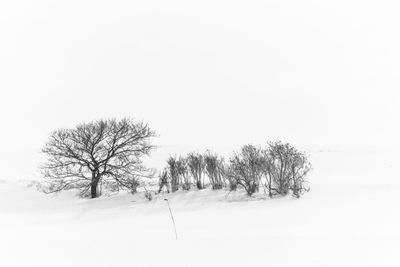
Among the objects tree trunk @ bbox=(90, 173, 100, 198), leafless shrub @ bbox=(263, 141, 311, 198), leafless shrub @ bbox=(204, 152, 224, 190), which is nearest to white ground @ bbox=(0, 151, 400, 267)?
leafless shrub @ bbox=(263, 141, 311, 198)

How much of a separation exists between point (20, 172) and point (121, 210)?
22307 millimetres

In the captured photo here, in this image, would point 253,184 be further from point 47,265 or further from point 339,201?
point 47,265

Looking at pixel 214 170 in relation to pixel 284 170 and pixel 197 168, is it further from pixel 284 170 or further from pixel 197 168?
pixel 284 170

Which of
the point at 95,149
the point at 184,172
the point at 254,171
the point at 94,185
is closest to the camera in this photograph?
the point at 254,171

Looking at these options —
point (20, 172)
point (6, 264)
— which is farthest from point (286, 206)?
point (20, 172)

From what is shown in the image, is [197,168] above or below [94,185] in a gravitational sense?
above

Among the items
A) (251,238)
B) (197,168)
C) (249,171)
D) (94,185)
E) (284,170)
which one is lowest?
(251,238)

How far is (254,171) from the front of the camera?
1090 centimetres

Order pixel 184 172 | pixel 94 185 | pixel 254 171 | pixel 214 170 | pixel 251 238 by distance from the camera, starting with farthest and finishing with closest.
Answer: pixel 94 185
pixel 184 172
pixel 214 170
pixel 254 171
pixel 251 238

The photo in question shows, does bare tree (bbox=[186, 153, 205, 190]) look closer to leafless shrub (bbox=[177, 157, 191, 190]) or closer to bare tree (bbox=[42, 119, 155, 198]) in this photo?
leafless shrub (bbox=[177, 157, 191, 190])

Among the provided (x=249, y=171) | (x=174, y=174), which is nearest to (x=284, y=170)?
(x=249, y=171)

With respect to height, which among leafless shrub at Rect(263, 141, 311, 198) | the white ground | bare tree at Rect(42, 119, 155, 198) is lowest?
the white ground

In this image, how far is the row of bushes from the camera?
10.3 meters

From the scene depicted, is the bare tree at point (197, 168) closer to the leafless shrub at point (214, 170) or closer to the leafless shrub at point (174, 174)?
the leafless shrub at point (214, 170)
